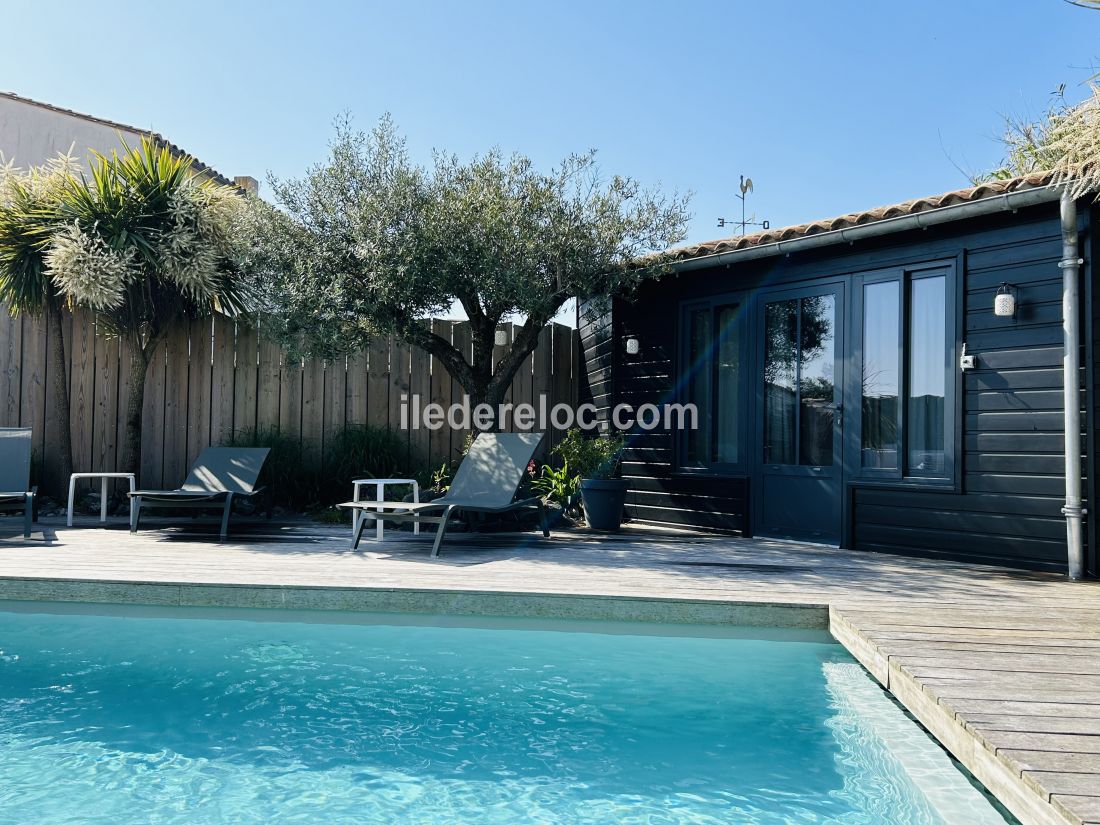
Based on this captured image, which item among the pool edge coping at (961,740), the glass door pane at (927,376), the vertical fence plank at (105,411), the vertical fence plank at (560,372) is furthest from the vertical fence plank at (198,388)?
the pool edge coping at (961,740)

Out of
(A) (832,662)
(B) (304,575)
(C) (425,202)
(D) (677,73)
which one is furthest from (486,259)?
(D) (677,73)

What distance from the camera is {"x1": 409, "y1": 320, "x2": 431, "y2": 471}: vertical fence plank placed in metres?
8.80

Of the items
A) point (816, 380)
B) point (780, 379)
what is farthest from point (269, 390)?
point (816, 380)

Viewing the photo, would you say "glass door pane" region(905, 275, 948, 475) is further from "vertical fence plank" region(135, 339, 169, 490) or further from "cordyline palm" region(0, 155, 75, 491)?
"cordyline palm" region(0, 155, 75, 491)

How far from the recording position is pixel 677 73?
38.2 ft

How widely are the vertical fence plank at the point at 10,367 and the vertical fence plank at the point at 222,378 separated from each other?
1.93 metres

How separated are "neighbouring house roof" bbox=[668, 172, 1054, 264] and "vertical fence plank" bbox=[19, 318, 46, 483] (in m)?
6.39

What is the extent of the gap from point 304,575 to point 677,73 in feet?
30.5

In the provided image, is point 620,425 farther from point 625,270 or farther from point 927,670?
point 927,670

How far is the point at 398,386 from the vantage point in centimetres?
882

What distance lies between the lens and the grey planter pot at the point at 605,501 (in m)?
7.50

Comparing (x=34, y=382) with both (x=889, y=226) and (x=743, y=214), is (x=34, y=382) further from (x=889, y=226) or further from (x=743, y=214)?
(x=743, y=214)

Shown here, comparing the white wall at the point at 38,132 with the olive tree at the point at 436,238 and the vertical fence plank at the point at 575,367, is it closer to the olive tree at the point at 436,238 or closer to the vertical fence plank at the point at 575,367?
the olive tree at the point at 436,238

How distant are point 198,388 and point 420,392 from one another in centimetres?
226
